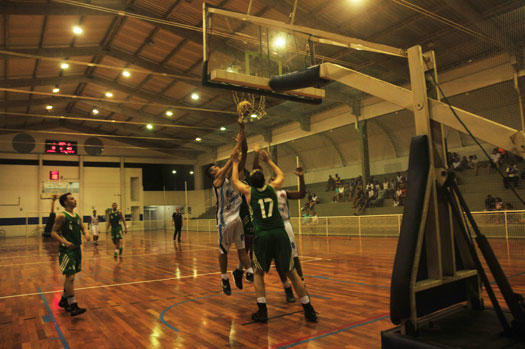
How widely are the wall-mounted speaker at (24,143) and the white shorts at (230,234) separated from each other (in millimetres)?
28363

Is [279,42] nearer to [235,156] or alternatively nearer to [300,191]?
[235,156]

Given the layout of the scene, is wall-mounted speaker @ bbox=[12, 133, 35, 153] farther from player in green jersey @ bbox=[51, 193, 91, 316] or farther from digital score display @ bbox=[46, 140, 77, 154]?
player in green jersey @ bbox=[51, 193, 91, 316]

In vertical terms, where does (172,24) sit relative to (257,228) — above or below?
above

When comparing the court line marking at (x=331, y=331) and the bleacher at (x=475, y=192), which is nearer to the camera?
the court line marking at (x=331, y=331)

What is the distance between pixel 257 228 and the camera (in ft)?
14.2

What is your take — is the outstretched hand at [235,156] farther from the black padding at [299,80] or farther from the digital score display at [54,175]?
the digital score display at [54,175]

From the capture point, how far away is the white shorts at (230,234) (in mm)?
5547

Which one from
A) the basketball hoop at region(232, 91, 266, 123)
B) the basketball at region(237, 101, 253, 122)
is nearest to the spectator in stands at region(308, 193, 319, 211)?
the basketball hoop at region(232, 91, 266, 123)

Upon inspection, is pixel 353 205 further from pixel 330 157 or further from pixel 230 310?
pixel 230 310

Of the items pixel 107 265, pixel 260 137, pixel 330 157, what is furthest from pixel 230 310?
pixel 260 137

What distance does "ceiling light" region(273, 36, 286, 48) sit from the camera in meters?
6.04

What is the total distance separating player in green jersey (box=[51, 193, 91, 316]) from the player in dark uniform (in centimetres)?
253

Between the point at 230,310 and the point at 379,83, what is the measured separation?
327 cm

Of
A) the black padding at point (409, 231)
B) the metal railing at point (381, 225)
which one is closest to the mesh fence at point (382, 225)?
the metal railing at point (381, 225)
